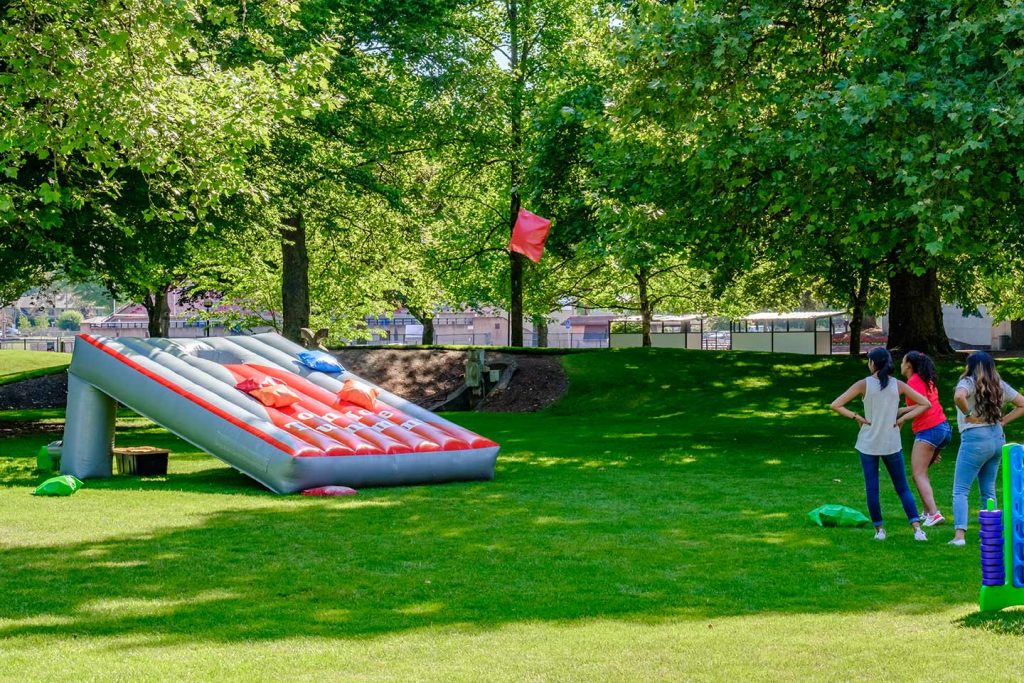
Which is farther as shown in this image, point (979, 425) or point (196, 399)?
point (196, 399)

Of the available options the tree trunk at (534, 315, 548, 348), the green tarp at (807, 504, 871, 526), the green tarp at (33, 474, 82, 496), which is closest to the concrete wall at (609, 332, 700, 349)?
the tree trunk at (534, 315, 548, 348)

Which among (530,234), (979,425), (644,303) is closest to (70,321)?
(644,303)

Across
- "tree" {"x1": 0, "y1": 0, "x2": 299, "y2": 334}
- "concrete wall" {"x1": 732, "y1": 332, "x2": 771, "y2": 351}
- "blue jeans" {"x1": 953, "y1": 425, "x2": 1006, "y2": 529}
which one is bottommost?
"blue jeans" {"x1": 953, "y1": 425, "x2": 1006, "y2": 529}

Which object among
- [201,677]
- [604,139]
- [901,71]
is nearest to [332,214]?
[604,139]

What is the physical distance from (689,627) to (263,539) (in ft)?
17.2

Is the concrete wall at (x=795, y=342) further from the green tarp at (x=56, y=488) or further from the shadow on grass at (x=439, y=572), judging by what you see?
the green tarp at (x=56, y=488)

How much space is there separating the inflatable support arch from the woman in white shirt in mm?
7333

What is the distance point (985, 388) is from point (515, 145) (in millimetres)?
25429

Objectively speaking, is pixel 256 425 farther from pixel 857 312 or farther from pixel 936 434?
pixel 857 312

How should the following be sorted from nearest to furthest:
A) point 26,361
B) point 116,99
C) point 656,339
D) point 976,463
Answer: point 976,463 < point 116,99 < point 26,361 < point 656,339

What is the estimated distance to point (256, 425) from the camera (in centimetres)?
1537

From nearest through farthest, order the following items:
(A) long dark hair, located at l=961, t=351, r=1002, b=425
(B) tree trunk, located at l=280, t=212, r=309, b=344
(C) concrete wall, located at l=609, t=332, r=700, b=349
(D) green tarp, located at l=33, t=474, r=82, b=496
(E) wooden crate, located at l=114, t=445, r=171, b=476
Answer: (A) long dark hair, located at l=961, t=351, r=1002, b=425, (D) green tarp, located at l=33, t=474, r=82, b=496, (E) wooden crate, located at l=114, t=445, r=171, b=476, (B) tree trunk, located at l=280, t=212, r=309, b=344, (C) concrete wall, located at l=609, t=332, r=700, b=349

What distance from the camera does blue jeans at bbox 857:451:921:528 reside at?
11.0 metres

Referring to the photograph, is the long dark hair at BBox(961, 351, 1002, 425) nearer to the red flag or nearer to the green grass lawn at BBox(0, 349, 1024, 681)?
the green grass lawn at BBox(0, 349, 1024, 681)
